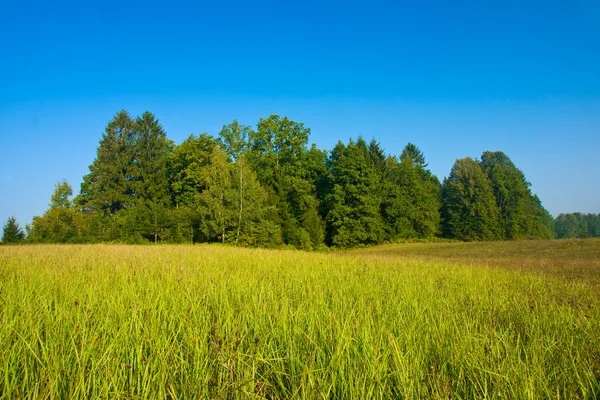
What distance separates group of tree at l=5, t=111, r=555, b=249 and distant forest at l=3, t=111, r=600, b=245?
0.45 ft

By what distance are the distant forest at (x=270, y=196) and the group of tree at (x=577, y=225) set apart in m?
62.1

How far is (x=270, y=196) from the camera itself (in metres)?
38.9

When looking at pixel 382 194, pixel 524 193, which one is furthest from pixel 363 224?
pixel 524 193

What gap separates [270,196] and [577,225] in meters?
118

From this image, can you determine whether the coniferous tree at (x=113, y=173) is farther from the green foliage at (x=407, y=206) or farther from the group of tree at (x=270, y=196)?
the green foliage at (x=407, y=206)

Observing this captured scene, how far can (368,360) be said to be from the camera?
1896 millimetres

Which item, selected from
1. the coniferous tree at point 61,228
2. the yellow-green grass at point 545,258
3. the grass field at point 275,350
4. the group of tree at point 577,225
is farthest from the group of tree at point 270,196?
the group of tree at point 577,225

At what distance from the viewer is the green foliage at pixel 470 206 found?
47.5m

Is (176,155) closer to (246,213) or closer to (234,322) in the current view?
(246,213)

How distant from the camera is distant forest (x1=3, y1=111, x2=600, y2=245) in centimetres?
3350

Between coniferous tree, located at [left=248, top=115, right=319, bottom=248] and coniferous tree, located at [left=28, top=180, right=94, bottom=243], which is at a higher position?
coniferous tree, located at [left=248, top=115, right=319, bottom=248]

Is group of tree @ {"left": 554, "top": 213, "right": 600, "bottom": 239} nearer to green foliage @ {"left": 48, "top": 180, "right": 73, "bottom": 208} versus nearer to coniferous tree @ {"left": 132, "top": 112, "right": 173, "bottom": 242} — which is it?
coniferous tree @ {"left": 132, "top": 112, "right": 173, "bottom": 242}

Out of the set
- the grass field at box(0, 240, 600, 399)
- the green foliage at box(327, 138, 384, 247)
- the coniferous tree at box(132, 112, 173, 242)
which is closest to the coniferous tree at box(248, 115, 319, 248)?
the green foliage at box(327, 138, 384, 247)

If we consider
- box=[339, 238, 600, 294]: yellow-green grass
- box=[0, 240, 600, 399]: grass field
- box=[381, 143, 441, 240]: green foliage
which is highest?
box=[381, 143, 441, 240]: green foliage
